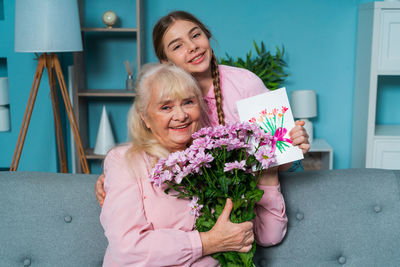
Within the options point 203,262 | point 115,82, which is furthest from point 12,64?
point 203,262

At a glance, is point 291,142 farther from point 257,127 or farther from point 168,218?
point 168,218

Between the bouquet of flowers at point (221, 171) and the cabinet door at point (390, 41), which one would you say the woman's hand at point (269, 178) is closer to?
the bouquet of flowers at point (221, 171)

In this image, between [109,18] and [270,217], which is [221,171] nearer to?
[270,217]

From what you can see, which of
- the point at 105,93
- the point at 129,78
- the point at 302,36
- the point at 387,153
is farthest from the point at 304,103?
the point at 105,93

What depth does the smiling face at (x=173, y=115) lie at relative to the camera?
139 centimetres

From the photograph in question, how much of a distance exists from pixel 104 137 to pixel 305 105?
5.19 ft

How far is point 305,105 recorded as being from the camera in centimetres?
334

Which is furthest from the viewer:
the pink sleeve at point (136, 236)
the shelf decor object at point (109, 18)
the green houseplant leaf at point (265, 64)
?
the green houseplant leaf at point (265, 64)

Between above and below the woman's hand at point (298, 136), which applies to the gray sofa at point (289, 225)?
below

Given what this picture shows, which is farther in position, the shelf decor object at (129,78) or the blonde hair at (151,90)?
the shelf decor object at (129,78)

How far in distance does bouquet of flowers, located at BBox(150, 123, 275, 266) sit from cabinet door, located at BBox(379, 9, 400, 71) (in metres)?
2.09

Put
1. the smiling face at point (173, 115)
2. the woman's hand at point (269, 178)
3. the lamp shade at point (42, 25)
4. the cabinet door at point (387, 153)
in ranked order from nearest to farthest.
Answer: the smiling face at point (173, 115), the woman's hand at point (269, 178), the lamp shade at point (42, 25), the cabinet door at point (387, 153)

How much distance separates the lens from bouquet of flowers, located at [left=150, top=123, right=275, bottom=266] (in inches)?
44.8

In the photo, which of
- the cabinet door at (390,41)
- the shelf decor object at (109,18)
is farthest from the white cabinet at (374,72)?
the shelf decor object at (109,18)
